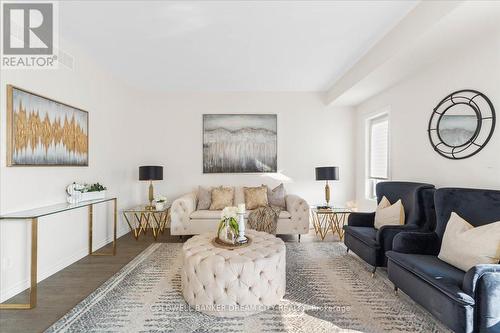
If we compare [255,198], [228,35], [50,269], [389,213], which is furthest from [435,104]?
[50,269]

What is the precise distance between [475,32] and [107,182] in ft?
16.8

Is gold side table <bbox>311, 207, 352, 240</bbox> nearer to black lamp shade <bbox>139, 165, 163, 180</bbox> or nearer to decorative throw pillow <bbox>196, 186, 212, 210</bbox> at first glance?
decorative throw pillow <bbox>196, 186, 212, 210</bbox>

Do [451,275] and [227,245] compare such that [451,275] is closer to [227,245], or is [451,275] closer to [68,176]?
[227,245]

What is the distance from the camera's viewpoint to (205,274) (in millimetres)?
2148

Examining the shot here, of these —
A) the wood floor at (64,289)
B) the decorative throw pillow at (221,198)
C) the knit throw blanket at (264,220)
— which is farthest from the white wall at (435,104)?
the wood floor at (64,289)

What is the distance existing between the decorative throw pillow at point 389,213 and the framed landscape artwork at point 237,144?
7.45 feet

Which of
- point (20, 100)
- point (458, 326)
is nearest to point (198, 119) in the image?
point (20, 100)

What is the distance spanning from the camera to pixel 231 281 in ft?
6.93

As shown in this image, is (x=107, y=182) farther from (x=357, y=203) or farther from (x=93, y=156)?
(x=357, y=203)

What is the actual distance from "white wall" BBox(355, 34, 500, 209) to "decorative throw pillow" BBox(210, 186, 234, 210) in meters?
2.68

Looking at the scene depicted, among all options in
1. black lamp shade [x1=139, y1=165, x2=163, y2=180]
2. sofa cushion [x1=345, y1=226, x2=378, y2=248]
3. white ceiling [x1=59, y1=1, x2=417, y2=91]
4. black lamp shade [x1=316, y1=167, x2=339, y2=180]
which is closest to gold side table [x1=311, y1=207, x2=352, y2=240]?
black lamp shade [x1=316, y1=167, x2=339, y2=180]

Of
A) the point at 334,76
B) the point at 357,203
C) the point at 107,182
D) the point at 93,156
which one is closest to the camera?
the point at 93,156

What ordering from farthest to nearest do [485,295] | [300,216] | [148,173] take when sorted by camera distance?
[148,173], [300,216], [485,295]

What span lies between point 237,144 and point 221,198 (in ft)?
4.11
